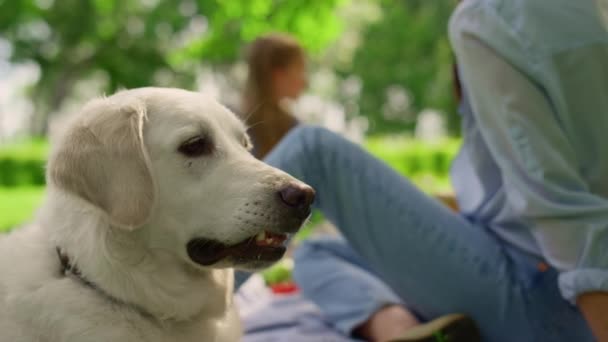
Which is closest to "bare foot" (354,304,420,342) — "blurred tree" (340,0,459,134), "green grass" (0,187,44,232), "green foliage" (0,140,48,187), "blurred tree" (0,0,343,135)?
"green grass" (0,187,44,232)

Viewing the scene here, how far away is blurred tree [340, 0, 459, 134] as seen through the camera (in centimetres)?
3011

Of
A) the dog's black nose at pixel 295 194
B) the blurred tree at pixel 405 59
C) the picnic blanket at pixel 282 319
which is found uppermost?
the dog's black nose at pixel 295 194

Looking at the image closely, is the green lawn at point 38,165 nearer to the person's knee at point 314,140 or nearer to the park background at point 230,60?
the park background at point 230,60

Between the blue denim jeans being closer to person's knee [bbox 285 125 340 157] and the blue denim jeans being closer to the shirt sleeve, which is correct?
person's knee [bbox 285 125 340 157]

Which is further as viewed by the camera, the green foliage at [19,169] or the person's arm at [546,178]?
the green foliage at [19,169]

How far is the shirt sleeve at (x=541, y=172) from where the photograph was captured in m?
2.07

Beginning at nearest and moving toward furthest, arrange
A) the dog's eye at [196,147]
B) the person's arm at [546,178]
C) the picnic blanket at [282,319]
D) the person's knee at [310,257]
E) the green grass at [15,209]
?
the dog's eye at [196,147]
the person's arm at [546,178]
the picnic blanket at [282,319]
the person's knee at [310,257]
the green grass at [15,209]

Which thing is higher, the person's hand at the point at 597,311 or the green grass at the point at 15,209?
the person's hand at the point at 597,311

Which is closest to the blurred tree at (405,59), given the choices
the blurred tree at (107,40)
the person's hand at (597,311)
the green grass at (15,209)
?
the blurred tree at (107,40)

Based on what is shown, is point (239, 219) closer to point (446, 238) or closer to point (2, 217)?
point (446, 238)

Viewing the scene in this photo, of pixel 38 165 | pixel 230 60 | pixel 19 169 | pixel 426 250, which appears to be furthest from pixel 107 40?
pixel 426 250

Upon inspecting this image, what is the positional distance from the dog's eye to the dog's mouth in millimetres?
227

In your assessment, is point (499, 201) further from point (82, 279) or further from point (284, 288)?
point (284, 288)

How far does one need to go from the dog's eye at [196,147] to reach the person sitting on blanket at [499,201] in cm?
63
